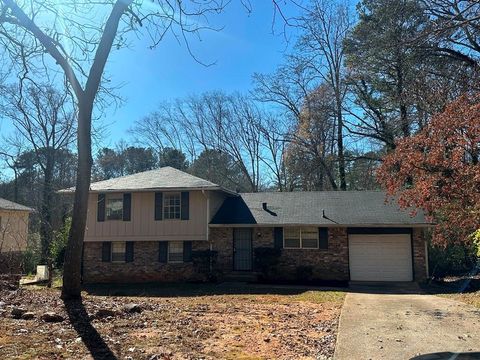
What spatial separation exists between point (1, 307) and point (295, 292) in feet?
32.6

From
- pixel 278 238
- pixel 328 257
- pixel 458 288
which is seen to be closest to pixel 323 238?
pixel 328 257

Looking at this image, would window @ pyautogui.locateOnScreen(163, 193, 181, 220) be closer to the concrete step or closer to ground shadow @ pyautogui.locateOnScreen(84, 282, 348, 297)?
ground shadow @ pyautogui.locateOnScreen(84, 282, 348, 297)

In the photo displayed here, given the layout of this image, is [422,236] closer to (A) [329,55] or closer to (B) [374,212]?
(B) [374,212]

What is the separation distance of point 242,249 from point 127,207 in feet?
18.5

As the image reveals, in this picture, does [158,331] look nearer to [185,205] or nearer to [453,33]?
[453,33]

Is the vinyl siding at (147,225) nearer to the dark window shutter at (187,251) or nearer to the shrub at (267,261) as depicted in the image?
the dark window shutter at (187,251)

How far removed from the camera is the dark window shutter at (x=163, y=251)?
20.6 metres

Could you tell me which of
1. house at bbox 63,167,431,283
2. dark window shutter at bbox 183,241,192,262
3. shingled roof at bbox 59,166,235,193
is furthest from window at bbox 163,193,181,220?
dark window shutter at bbox 183,241,192,262

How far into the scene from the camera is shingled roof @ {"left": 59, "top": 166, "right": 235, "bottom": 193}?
20094 millimetres

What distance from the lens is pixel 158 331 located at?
740cm

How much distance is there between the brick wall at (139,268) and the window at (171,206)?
4.76ft

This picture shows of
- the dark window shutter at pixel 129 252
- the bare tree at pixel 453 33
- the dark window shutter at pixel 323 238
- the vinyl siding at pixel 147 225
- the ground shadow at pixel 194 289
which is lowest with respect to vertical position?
the ground shadow at pixel 194 289

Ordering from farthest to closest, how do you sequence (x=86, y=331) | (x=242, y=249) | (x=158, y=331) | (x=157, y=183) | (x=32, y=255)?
(x=32, y=255), (x=157, y=183), (x=242, y=249), (x=158, y=331), (x=86, y=331)

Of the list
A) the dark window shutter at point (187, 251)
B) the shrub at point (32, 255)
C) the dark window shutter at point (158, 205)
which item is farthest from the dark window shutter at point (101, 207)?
the shrub at point (32, 255)
